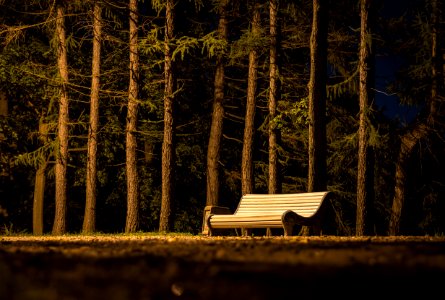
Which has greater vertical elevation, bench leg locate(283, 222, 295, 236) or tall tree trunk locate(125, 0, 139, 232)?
tall tree trunk locate(125, 0, 139, 232)

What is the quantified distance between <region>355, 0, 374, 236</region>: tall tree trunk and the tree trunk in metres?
3.87

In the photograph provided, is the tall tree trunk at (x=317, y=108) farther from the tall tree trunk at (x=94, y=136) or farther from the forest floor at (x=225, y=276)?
the forest floor at (x=225, y=276)

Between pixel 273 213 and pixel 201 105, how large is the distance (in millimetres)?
15027

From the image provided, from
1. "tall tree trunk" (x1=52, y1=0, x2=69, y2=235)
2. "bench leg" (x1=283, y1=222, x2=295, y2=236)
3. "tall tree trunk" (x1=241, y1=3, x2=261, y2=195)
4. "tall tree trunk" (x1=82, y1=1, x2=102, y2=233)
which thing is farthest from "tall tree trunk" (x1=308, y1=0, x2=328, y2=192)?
"tall tree trunk" (x1=52, y1=0, x2=69, y2=235)

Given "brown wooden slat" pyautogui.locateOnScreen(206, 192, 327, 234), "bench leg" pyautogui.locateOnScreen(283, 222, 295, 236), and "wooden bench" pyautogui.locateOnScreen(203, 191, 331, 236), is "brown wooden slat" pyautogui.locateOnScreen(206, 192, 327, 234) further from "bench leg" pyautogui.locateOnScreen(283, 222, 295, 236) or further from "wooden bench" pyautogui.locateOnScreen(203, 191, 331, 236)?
"bench leg" pyautogui.locateOnScreen(283, 222, 295, 236)

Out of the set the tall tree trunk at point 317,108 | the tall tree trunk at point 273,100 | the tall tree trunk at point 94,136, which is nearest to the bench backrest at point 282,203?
the tall tree trunk at point 317,108

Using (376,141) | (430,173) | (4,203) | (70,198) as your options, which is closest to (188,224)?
(70,198)

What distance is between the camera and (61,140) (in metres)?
21.4

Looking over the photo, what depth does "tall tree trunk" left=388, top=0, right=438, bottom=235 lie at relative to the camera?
2178cm

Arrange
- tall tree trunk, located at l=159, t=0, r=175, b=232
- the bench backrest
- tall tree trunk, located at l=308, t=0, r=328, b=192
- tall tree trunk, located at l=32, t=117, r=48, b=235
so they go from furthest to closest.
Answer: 1. tall tree trunk, located at l=32, t=117, r=48, b=235
2. tall tree trunk, located at l=159, t=0, r=175, b=232
3. tall tree trunk, located at l=308, t=0, r=328, b=192
4. the bench backrest

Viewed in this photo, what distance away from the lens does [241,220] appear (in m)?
13.8

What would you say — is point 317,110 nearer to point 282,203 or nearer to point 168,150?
point 282,203

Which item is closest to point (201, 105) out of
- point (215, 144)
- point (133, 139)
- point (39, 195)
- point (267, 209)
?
point (215, 144)

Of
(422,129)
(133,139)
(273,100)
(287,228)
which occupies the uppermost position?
(273,100)
